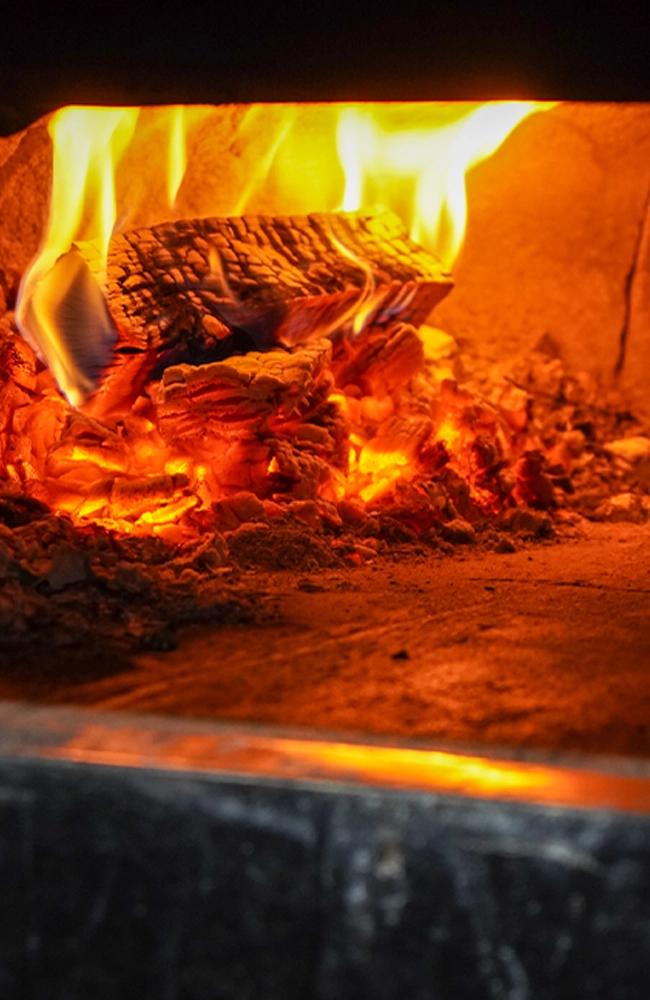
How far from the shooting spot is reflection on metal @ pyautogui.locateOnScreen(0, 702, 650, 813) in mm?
1202

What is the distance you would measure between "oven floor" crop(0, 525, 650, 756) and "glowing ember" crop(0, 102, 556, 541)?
2.61 ft

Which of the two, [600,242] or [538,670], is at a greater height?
[600,242]

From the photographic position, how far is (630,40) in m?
2.59

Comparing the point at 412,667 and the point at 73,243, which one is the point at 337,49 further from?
the point at 412,667

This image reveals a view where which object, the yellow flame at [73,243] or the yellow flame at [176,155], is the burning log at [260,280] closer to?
the yellow flame at [73,243]

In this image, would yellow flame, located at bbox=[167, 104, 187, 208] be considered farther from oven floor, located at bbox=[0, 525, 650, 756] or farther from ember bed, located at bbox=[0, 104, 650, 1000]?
oven floor, located at bbox=[0, 525, 650, 756]

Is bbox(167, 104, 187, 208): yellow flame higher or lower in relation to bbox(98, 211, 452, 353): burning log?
higher

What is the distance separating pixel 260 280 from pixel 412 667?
6.79 ft

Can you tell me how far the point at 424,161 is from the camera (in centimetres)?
448

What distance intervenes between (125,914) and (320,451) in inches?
97.5

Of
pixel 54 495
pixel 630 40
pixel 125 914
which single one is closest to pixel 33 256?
pixel 54 495

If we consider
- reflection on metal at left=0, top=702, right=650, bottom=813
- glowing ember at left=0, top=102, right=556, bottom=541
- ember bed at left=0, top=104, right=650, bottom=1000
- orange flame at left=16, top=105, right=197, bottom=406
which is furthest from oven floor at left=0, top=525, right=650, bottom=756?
orange flame at left=16, top=105, right=197, bottom=406

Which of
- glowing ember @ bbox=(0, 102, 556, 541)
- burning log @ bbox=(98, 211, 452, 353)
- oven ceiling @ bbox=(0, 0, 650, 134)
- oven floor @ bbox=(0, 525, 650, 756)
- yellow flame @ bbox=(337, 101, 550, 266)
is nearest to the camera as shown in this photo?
oven floor @ bbox=(0, 525, 650, 756)

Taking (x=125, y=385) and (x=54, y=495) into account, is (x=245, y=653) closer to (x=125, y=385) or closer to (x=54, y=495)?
(x=54, y=495)
